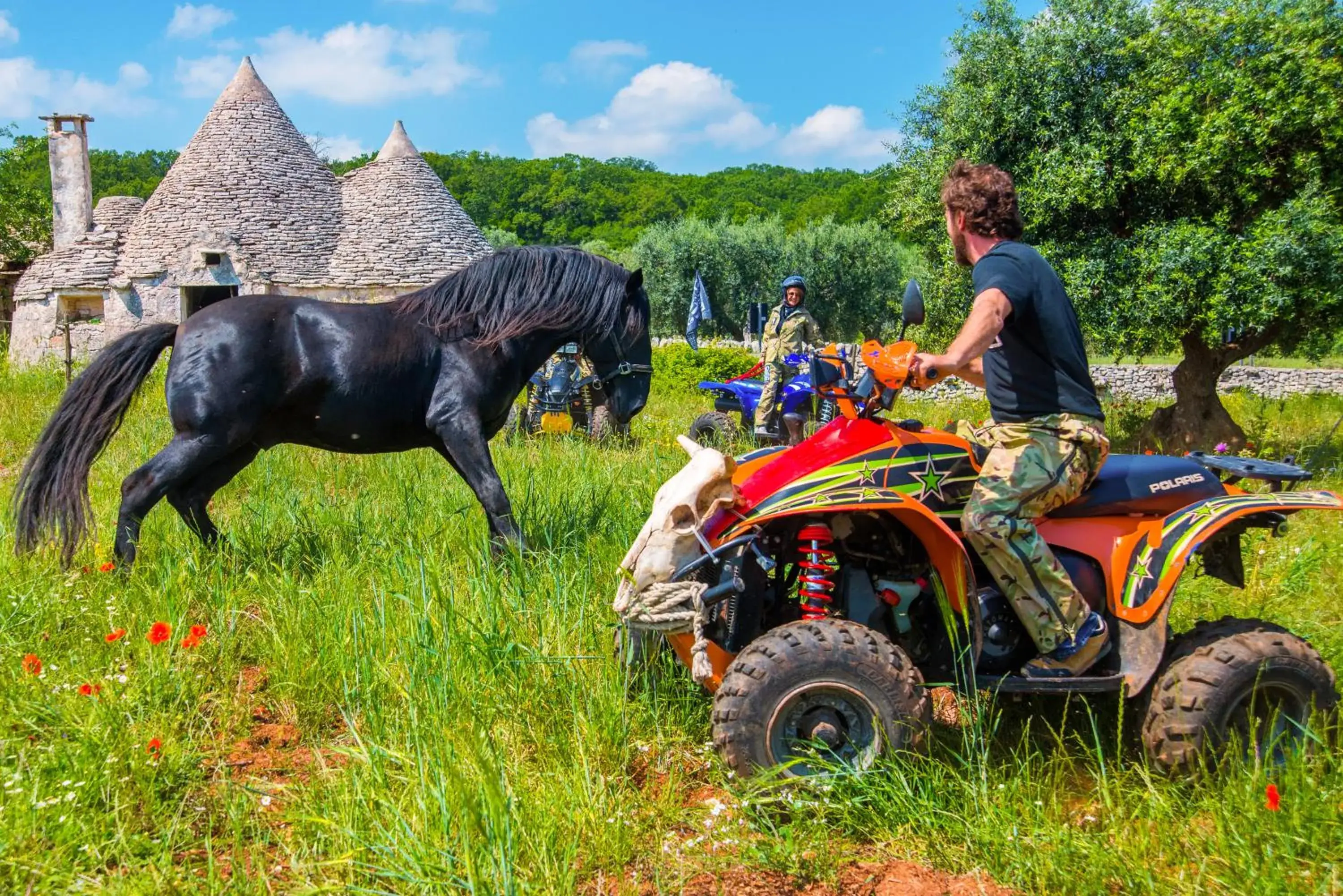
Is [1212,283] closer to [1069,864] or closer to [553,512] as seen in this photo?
[553,512]

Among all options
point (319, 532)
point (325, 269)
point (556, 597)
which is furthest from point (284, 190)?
point (556, 597)

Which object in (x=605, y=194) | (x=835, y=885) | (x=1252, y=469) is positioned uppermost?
(x=605, y=194)

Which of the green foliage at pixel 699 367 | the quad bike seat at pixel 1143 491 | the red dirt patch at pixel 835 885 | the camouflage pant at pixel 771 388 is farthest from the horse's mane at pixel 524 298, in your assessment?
the green foliage at pixel 699 367

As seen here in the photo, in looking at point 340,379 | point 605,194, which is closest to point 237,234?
point 340,379

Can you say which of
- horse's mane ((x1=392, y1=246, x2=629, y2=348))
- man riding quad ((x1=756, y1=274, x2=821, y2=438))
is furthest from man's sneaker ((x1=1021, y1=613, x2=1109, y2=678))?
man riding quad ((x1=756, y1=274, x2=821, y2=438))

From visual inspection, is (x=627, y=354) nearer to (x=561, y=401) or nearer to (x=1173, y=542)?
(x=1173, y=542)

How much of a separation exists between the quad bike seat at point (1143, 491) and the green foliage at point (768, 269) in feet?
111

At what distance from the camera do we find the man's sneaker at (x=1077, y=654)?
299 cm

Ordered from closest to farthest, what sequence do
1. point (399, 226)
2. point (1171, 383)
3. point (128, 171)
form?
point (1171, 383) < point (399, 226) < point (128, 171)

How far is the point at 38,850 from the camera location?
2461mm

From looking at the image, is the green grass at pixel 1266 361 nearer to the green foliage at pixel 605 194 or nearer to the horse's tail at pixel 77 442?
the horse's tail at pixel 77 442

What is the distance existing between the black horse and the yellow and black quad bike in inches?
228

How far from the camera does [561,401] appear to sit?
465 inches

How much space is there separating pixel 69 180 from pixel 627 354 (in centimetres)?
2398
